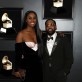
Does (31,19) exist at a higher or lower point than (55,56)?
higher

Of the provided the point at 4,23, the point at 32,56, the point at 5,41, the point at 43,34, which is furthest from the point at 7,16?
the point at 32,56

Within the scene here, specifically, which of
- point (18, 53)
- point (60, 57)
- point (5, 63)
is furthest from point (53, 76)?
point (5, 63)

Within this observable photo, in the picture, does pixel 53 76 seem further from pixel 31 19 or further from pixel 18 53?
pixel 31 19

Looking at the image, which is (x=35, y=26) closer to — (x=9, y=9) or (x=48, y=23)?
(x=48, y=23)

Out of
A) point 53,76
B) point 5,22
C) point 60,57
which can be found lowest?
point 53,76

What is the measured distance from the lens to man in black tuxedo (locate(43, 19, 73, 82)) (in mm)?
2621

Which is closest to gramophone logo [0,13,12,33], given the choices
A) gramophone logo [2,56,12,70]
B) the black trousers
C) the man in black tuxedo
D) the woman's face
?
gramophone logo [2,56,12,70]

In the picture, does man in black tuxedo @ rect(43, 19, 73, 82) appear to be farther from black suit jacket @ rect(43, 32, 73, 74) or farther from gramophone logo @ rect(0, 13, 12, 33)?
gramophone logo @ rect(0, 13, 12, 33)

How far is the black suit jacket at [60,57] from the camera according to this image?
103 inches

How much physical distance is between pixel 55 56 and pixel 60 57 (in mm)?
50

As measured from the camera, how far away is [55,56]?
103 inches

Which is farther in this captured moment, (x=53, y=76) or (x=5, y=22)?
(x=5, y=22)

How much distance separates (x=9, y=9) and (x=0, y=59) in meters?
0.59

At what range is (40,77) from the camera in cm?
274
